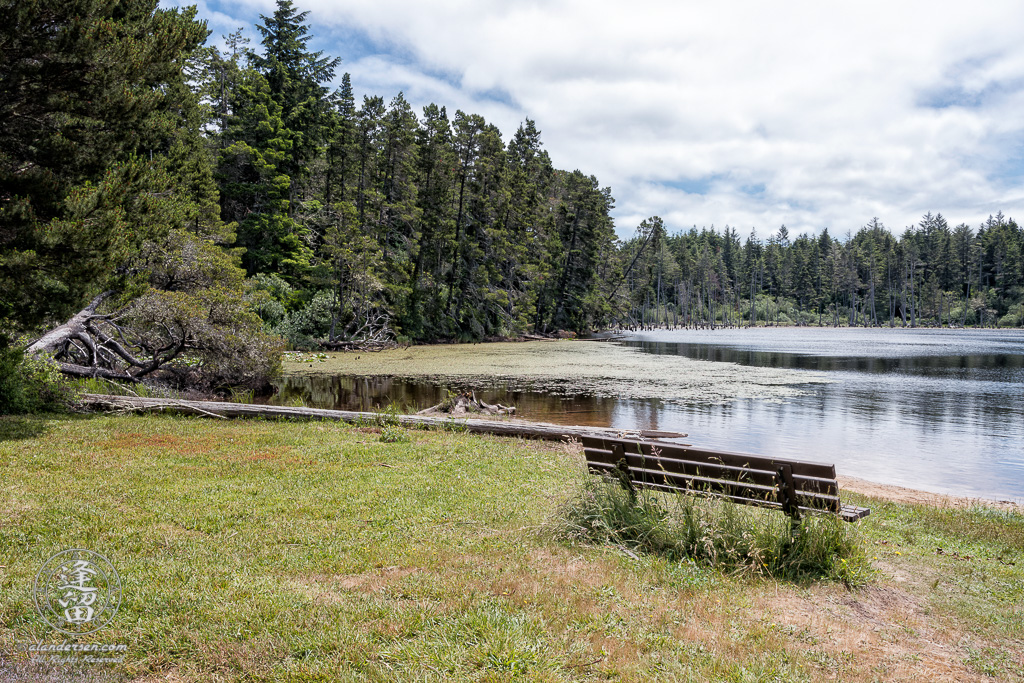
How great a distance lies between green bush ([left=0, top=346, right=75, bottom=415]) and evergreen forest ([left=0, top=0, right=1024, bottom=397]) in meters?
0.59

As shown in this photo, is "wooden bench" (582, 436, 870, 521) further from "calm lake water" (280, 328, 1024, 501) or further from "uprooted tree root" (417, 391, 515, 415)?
"uprooted tree root" (417, 391, 515, 415)

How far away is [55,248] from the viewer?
9.45m

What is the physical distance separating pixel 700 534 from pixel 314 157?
1943 inches

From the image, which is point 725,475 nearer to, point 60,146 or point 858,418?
point 60,146

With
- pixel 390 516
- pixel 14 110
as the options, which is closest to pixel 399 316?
pixel 14 110

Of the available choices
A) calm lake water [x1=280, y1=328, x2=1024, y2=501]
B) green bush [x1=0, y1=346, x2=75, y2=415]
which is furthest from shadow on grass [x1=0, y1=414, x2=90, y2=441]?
calm lake water [x1=280, y1=328, x2=1024, y2=501]

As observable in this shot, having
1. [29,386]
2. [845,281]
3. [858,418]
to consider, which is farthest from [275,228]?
[845,281]

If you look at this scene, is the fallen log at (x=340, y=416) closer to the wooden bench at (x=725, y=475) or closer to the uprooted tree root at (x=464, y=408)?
the uprooted tree root at (x=464, y=408)

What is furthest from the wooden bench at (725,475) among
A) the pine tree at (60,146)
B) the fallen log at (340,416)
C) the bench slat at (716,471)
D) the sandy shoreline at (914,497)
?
the pine tree at (60,146)

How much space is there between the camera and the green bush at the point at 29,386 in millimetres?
12031

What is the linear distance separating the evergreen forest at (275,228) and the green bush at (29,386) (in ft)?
1.93

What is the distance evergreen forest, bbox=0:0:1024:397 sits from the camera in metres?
9.84

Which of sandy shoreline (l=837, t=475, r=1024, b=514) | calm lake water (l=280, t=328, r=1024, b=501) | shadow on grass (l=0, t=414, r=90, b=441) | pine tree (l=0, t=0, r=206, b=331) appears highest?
pine tree (l=0, t=0, r=206, b=331)

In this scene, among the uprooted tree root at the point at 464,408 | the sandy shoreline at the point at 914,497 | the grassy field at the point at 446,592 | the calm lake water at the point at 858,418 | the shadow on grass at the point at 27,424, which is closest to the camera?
the grassy field at the point at 446,592
